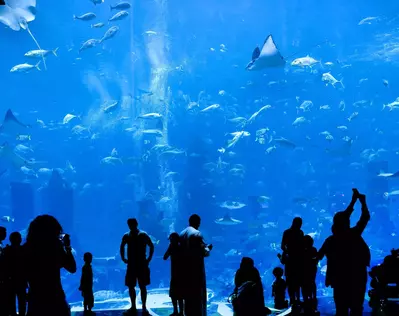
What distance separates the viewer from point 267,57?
1230cm

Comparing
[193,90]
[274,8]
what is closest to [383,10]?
[274,8]

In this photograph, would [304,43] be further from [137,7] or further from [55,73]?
[55,73]

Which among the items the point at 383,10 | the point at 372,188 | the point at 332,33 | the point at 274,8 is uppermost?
the point at 274,8

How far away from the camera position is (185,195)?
22078mm

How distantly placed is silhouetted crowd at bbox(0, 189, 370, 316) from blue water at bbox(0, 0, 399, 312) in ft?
42.7

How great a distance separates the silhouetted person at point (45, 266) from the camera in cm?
283

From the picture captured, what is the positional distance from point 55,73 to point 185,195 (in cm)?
2723

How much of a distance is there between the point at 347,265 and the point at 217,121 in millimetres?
28175

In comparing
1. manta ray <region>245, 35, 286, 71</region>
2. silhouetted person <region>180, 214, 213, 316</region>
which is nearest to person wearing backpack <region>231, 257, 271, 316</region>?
silhouetted person <region>180, 214, 213, 316</region>

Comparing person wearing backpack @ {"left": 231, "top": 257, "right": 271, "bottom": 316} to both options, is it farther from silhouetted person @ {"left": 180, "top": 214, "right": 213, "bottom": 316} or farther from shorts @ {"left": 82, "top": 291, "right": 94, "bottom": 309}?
shorts @ {"left": 82, "top": 291, "right": 94, "bottom": 309}

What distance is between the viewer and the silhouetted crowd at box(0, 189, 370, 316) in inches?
113

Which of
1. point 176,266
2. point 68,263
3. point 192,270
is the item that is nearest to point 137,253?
point 176,266

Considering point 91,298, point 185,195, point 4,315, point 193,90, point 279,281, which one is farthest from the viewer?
point 193,90

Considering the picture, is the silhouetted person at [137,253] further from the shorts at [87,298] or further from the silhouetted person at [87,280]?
the shorts at [87,298]
